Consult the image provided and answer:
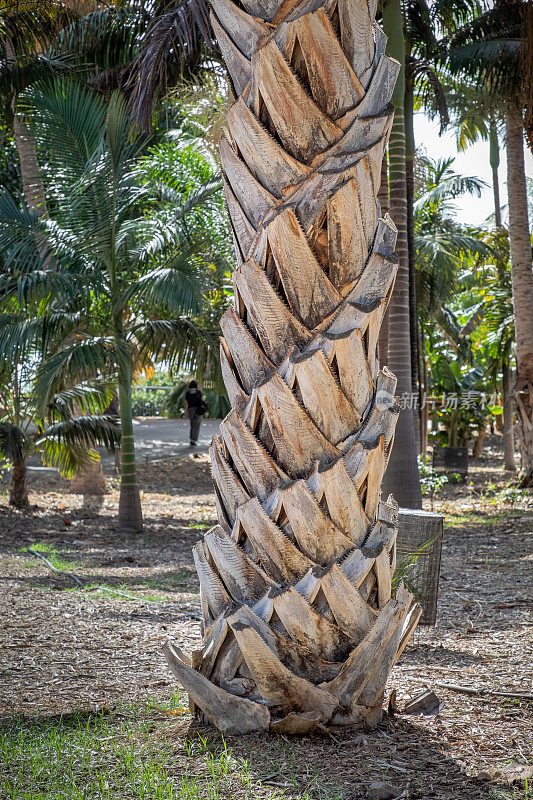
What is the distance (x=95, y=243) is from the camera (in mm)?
A: 8742

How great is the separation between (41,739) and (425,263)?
48.8 feet

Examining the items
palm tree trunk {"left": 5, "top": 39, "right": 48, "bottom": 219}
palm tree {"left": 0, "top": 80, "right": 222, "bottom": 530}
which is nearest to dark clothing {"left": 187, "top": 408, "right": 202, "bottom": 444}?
palm tree trunk {"left": 5, "top": 39, "right": 48, "bottom": 219}

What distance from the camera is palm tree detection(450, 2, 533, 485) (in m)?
9.91

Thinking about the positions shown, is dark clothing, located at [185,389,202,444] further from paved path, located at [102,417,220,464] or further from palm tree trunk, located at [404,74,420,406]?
palm tree trunk, located at [404,74,420,406]

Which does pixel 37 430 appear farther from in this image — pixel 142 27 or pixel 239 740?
pixel 239 740

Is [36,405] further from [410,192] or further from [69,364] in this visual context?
[410,192]

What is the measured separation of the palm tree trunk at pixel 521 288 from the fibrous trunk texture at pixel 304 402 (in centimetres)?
965

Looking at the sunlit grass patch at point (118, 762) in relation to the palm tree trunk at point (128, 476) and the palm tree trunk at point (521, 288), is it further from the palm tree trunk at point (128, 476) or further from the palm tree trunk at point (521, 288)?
the palm tree trunk at point (521, 288)

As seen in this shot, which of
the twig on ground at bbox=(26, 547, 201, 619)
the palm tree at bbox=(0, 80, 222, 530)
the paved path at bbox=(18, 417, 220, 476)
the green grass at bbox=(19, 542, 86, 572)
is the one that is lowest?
the green grass at bbox=(19, 542, 86, 572)

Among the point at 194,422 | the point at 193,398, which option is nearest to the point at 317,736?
the point at 193,398

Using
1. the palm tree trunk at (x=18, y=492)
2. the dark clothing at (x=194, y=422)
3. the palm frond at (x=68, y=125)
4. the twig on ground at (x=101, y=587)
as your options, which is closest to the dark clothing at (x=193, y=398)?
the dark clothing at (x=194, y=422)

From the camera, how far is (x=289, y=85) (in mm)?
2273

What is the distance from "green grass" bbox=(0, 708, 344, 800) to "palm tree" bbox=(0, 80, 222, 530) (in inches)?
248

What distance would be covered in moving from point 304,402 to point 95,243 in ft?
23.5
